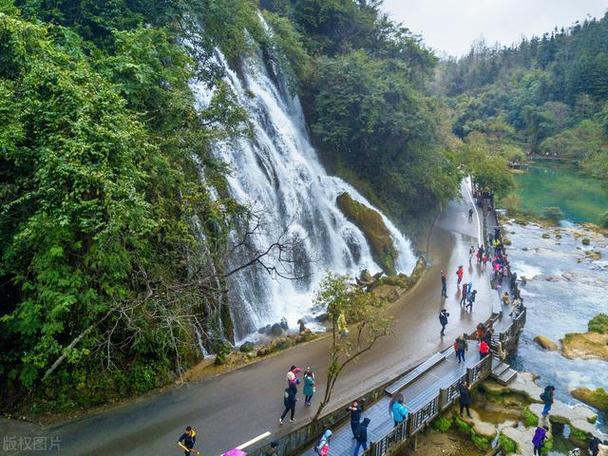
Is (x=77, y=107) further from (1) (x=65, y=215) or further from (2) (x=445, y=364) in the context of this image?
(2) (x=445, y=364)

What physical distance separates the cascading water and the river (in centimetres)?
881

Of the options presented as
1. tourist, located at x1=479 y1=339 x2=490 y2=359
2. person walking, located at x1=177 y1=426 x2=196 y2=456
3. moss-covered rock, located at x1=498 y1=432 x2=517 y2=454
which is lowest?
moss-covered rock, located at x1=498 y1=432 x2=517 y2=454

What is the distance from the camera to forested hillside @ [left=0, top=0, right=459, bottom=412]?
11.3 metres

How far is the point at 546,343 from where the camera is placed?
77.3ft

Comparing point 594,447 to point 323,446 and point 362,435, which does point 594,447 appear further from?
point 323,446

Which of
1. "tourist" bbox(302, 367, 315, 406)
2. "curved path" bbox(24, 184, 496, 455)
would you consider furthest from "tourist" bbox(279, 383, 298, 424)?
"tourist" bbox(302, 367, 315, 406)

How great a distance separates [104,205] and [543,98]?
101m

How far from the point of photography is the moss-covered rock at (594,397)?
18.9 metres

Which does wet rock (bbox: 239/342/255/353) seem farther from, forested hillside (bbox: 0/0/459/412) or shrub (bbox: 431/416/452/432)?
shrub (bbox: 431/416/452/432)

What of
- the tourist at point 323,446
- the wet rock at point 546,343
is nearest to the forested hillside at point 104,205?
the tourist at point 323,446

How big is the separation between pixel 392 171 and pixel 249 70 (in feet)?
47.0

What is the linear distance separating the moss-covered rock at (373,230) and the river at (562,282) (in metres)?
8.63

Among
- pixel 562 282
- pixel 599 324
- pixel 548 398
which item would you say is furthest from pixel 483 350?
pixel 562 282

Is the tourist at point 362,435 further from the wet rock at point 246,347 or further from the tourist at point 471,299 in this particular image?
the tourist at point 471,299
